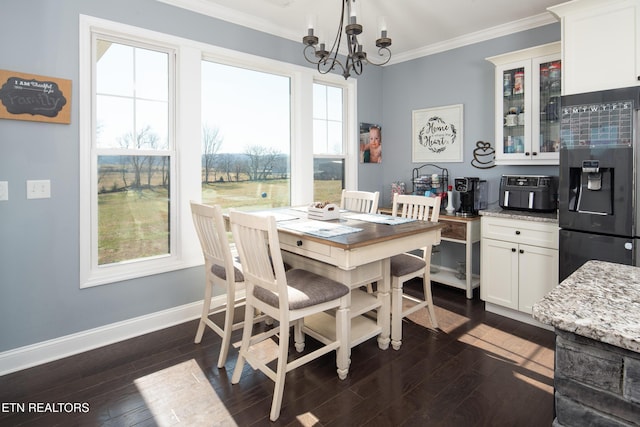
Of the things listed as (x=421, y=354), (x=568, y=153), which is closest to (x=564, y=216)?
(x=568, y=153)

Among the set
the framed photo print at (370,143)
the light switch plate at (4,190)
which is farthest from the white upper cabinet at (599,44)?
the light switch plate at (4,190)

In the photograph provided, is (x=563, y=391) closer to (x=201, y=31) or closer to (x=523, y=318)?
(x=523, y=318)

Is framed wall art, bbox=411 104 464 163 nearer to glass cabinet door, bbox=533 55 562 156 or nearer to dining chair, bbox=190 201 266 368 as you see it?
glass cabinet door, bbox=533 55 562 156

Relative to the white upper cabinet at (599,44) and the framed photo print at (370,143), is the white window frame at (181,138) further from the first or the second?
the white upper cabinet at (599,44)

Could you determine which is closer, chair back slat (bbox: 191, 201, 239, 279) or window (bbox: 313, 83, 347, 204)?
chair back slat (bbox: 191, 201, 239, 279)

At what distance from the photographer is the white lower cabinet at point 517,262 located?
2969 millimetres

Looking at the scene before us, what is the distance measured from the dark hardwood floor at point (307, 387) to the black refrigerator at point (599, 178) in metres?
0.79

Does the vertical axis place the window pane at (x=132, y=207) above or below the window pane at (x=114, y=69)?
below

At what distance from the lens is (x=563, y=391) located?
2.82 ft

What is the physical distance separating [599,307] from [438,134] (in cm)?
364

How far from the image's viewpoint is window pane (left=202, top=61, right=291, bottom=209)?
337 cm

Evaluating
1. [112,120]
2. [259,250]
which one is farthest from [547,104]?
[112,120]

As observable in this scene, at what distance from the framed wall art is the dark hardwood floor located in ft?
6.98


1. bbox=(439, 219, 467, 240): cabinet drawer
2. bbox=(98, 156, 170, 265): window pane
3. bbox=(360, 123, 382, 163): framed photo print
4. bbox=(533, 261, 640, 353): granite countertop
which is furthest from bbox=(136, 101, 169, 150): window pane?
bbox=(533, 261, 640, 353): granite countertop
